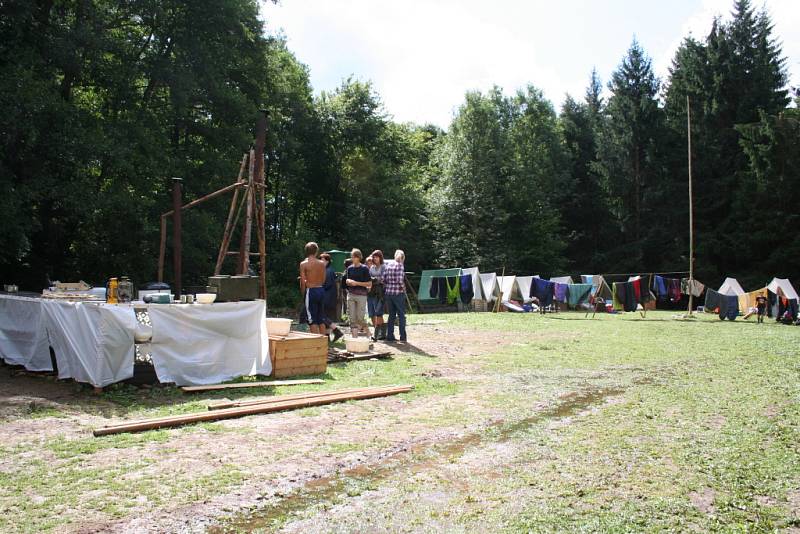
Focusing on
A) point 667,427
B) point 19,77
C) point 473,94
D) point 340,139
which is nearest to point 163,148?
point 19,77

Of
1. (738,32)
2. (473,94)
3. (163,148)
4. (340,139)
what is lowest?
(163,148)

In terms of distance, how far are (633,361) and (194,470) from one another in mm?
7046

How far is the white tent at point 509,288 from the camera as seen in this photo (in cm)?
2197

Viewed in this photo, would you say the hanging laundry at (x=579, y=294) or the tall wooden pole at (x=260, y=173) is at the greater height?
the tall wooden pole at (x=260, y=173)

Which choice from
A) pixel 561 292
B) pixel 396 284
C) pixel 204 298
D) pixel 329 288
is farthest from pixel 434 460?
pixel 561 292

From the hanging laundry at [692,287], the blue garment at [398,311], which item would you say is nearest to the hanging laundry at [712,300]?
the hanging laundry at [692,287]

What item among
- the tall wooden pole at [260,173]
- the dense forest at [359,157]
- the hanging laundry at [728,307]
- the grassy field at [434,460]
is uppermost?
the dense forest at [359,157]

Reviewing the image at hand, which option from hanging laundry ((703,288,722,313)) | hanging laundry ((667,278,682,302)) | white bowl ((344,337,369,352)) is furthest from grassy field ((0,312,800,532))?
hanging laundry ((667,278,682,302))

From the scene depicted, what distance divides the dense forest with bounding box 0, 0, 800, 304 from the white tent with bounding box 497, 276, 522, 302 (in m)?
7.95

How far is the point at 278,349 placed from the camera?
7.12m

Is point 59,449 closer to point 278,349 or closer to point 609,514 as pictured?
point 278,349

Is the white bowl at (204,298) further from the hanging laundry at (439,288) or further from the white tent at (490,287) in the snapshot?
the white tent at (490,287)

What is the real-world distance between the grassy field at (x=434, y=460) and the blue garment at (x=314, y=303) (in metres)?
1.85

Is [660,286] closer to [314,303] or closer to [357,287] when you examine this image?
[357,287]
